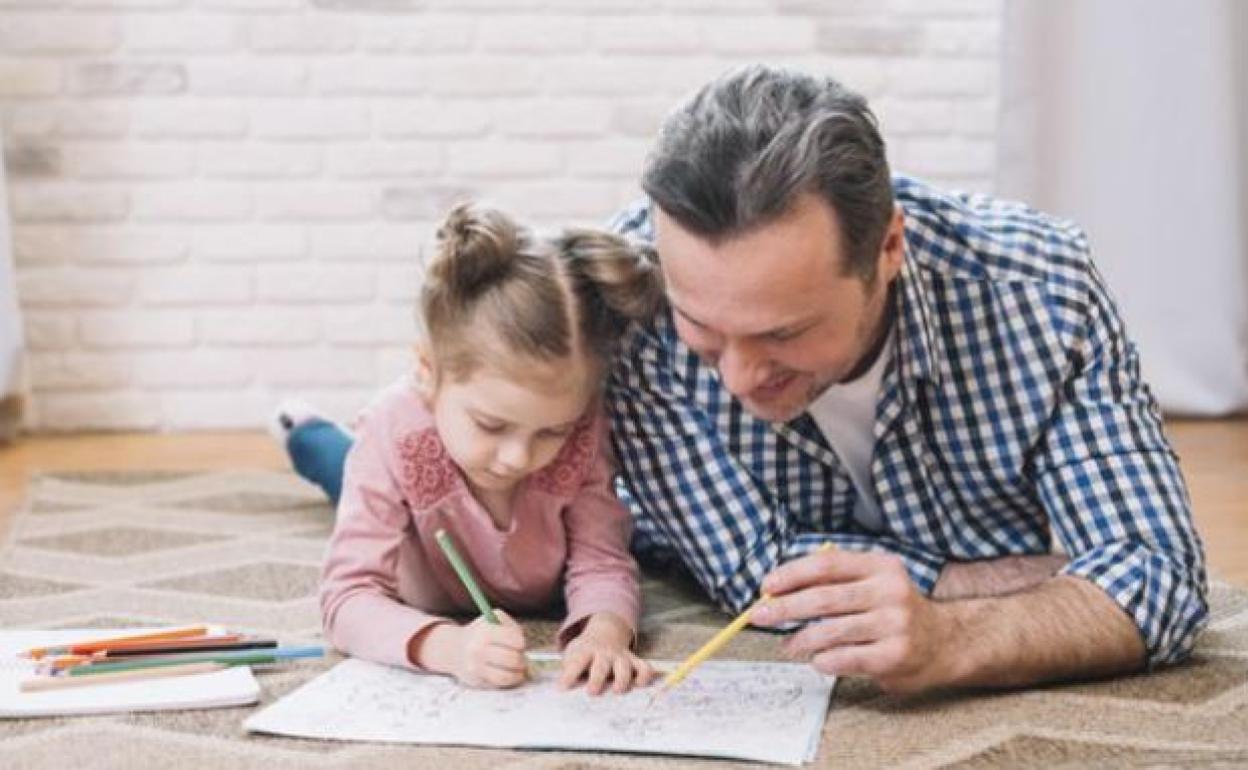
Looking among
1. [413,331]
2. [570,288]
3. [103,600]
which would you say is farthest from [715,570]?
[413,331]

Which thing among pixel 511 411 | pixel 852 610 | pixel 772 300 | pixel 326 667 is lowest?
pixel 326 667

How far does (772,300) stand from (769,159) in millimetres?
100

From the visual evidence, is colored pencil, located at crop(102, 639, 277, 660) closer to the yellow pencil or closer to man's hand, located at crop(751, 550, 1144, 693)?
the yellow pencil

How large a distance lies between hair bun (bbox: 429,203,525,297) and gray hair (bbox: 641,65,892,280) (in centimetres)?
19

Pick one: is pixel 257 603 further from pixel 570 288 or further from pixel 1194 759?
pixel 1194 759

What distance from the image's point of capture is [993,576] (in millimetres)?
1711

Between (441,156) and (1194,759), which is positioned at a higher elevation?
(441,156)

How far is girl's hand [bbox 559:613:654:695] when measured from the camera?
1486 millimetres

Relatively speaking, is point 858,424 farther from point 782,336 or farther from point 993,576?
point 782,336

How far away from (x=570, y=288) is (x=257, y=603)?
0.52 metres

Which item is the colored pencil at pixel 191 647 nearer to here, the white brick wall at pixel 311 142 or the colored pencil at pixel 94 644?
the colored pencil at pixel 94 644

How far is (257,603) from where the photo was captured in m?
1.89

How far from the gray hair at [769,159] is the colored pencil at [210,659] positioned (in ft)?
1.57

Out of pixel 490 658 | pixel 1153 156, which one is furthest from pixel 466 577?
pixel 1153 156
